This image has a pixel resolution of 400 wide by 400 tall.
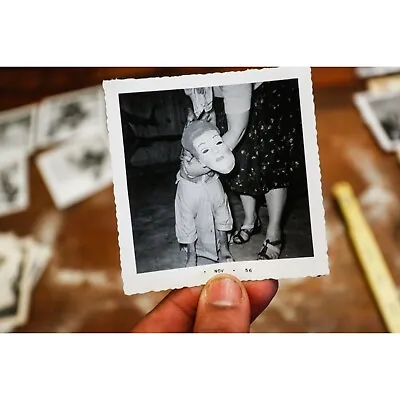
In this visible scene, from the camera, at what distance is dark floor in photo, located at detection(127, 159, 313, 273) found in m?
0.63

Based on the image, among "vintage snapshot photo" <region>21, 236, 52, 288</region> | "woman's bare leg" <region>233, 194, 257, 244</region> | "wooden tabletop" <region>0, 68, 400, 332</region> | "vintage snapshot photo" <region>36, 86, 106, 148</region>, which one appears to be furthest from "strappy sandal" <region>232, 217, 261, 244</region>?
"vintage snapshot photo" <region>36, 86, 106, 148</region>

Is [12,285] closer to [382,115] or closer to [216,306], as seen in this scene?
[216,306]

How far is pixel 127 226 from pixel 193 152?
0.12 meters

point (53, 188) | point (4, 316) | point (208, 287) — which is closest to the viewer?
point (208, 287)

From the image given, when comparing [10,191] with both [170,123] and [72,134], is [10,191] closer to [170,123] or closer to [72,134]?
[72,134]

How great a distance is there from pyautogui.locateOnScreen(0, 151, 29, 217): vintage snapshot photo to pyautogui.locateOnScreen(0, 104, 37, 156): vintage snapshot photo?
21 millimetres

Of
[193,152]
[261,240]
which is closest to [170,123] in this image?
[193,152]

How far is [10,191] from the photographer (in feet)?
4.00

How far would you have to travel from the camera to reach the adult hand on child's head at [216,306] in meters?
0.60

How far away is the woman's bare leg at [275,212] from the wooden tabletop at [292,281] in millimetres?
449

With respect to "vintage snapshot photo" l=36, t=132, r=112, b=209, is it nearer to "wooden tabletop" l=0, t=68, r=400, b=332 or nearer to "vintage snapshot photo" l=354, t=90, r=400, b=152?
"wooden tabletop" l=0, t=68, r=400, b=332

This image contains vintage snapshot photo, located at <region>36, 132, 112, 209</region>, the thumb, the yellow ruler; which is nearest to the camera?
the thumb

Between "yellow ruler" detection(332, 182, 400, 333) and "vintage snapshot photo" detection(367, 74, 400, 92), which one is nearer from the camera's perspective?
"yellow ruler" detection(332, 182, 400, 333)

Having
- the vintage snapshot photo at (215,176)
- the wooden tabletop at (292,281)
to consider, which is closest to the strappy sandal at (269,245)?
the vintage snapshot photo at (215,176)
